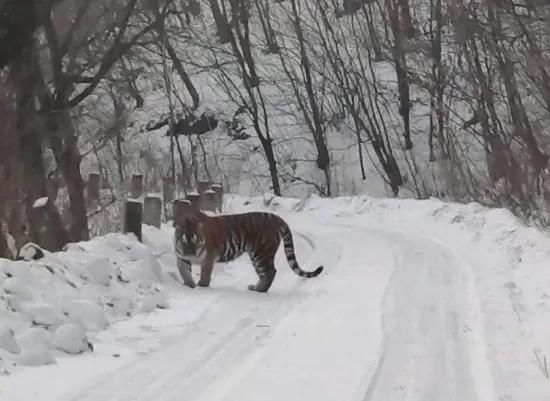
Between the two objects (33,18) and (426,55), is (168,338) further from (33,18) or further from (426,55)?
(426,55)

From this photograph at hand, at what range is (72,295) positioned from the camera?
7.49m

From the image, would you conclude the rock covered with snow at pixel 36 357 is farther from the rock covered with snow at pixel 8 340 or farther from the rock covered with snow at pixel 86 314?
the rock covered with snow at pixel 86 314

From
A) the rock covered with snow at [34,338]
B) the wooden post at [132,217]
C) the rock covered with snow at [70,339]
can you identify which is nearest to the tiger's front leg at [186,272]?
the wooden post at [132,217]

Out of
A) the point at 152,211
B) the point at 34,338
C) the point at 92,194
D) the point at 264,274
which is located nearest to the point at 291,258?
the point at 264,274

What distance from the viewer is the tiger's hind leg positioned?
10012 mm

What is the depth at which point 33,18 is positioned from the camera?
11430 millimetres

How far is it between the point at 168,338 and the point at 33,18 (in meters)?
6.11

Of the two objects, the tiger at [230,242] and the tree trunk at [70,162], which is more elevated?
the tree trunk at [70,162]

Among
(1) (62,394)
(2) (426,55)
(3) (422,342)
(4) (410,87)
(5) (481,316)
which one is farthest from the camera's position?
(4) (410,87)

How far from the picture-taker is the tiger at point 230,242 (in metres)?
10.2

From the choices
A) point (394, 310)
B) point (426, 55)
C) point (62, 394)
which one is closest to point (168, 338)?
point (62, 394)

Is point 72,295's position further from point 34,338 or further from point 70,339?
point 34,338

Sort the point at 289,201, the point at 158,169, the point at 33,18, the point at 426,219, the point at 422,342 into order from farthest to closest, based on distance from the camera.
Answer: the point at 158,169, the point at 289,201, the point at 426,219, the point at 33,18, the point at 422,342

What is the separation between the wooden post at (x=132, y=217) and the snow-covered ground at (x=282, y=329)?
17.1 inches
